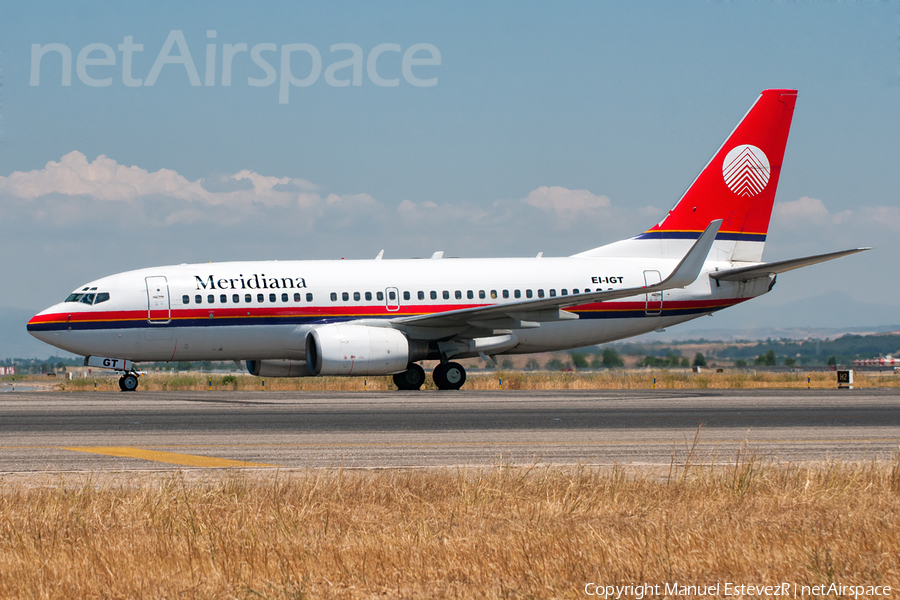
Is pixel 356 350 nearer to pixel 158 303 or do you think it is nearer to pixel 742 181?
pixel 158 303

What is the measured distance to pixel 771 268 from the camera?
107 ft

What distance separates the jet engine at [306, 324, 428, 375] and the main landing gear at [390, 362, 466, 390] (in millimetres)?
2180

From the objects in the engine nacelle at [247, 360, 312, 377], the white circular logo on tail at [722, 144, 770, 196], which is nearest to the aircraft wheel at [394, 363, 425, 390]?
the engine nacelle at [247, 360, 312, 377]

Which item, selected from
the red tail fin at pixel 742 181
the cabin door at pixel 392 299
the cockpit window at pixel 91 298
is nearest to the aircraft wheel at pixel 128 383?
the cockpit window at pixel 91 298

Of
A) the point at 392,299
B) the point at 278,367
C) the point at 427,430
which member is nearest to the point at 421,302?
the point at 392,299

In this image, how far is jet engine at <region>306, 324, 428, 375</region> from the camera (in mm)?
29078

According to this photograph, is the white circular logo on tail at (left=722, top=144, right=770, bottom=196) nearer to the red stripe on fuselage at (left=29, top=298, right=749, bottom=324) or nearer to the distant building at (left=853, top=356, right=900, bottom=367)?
the red stripe on fuselage at (left=29, top=298, right=749, bottom=324)

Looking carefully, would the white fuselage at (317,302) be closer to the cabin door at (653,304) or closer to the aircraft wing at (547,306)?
the cabin door at (653,304)

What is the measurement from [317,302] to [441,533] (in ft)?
78.3

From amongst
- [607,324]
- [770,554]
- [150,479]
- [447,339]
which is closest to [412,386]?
[447,339]

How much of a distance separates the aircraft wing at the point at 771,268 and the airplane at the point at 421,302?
63 mm

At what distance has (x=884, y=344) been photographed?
19550 centimetres

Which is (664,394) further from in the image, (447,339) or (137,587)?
(137,587)

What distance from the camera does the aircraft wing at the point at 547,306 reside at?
96.6ft
